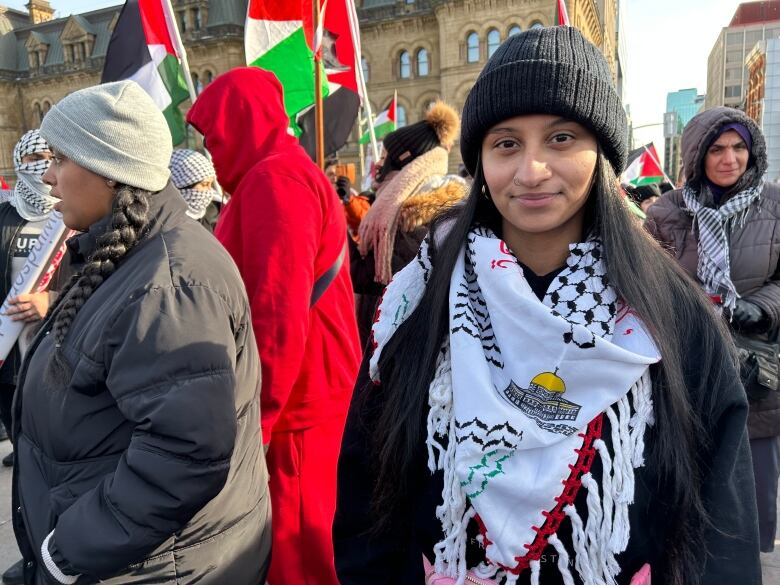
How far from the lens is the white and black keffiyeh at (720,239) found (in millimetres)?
2643

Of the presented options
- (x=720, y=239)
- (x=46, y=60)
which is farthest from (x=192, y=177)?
(x=46, y=60)

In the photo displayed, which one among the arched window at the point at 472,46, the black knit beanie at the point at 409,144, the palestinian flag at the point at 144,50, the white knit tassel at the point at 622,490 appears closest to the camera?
the white knit tassel at the point at 622,490

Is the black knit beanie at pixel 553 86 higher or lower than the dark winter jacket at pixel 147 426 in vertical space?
higher

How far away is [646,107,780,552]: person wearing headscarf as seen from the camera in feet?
8.50

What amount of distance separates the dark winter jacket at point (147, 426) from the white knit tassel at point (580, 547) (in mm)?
811

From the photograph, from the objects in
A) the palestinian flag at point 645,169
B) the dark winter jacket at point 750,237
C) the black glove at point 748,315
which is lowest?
the palestinian flag at point 645,169

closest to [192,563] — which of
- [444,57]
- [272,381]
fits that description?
[272,381]

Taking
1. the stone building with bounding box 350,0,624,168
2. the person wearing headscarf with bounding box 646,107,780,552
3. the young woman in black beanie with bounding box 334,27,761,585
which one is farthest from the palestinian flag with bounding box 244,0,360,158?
the stone building with bounding box 350,0,624,168

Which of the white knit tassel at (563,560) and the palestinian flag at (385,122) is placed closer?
the white knit tassel at (563,560)

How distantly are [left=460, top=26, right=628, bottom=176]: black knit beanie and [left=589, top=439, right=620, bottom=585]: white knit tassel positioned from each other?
0.65m

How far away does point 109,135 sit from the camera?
1.57 m

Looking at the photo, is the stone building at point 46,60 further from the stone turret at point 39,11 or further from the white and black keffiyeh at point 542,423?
the white and black keffiyeh at point 542,423

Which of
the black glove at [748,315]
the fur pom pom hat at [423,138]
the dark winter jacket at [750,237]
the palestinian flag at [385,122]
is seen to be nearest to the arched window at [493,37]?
the palestinian flag at [385,122]

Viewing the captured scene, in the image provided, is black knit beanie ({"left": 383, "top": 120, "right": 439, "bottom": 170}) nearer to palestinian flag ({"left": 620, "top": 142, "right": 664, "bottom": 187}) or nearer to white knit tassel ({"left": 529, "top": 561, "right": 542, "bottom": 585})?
white knit tassel ({"left": 529, "top": 561, "right": 542, "bottom": 585})
